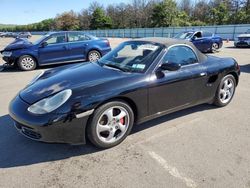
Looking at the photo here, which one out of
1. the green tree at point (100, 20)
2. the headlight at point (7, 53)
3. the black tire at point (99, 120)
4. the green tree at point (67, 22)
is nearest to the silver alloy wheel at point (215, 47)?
the headlight at point (7, 53)

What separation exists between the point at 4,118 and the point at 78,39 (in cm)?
644

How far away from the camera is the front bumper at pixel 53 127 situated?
2887mm

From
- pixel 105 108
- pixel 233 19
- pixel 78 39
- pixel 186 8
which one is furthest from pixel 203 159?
pixel 186 8

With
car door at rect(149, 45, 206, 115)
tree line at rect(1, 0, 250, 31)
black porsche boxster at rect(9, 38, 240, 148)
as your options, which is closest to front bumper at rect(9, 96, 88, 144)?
black porsche boxster at rect(9, 38, 240, 148)

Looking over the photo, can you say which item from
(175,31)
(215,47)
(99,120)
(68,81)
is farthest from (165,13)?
(99,120)

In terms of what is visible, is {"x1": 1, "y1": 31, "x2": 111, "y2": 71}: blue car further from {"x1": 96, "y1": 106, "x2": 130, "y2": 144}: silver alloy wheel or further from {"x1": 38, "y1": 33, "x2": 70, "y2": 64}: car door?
{"x1": 96, "y1": 106, "x2": 130, "y2": 144}: silver alloy wheel

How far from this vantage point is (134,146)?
3387mm

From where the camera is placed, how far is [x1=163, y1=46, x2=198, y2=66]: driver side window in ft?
12.6

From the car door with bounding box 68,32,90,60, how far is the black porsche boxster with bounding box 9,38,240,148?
19.6 ft

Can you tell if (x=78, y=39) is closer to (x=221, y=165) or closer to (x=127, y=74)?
(x=127, y=74)

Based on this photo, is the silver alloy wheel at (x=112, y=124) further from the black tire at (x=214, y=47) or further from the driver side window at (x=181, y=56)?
the black tire at (x=214, y=47)

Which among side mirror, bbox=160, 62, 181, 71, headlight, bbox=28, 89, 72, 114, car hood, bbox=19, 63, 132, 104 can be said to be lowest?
headlight, bbox=28, 89, 72, 114

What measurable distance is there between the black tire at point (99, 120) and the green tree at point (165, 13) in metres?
54.4

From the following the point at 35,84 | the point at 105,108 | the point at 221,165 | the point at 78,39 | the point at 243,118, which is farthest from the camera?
→ the point at 78,39
